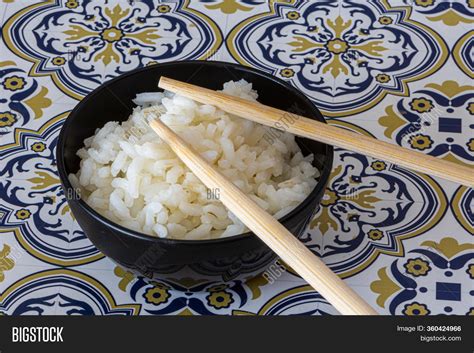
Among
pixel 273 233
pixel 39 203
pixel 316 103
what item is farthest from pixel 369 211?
pixel 39 203

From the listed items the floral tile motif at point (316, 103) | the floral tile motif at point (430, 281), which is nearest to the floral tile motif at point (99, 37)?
the floral tile motif at point (316, 103)

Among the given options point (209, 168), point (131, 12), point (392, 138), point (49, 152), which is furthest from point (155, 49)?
point (209, 168)

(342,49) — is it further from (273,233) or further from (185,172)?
(273,233)

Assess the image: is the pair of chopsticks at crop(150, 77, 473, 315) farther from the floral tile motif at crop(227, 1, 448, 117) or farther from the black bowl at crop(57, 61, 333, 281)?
the floral tile motif at crop(227, 1, 448, 117)

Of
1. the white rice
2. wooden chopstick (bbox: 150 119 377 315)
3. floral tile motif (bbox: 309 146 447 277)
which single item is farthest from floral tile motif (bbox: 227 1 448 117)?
wooden chopstick (bbox: 150 119 377 315)

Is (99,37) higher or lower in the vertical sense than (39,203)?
higher
